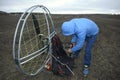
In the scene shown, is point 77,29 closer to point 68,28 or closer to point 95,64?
point 68,28

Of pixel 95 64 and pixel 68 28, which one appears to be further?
pixel 95 64

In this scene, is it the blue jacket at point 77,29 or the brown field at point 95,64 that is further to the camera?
the brown field at point 95,64

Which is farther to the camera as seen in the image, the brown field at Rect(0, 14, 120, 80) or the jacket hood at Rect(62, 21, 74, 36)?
the brown field at Rect(0, 14, 120, 80)

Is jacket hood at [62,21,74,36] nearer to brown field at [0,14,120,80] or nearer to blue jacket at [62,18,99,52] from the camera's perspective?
blue jacket at [62,18,99,52]

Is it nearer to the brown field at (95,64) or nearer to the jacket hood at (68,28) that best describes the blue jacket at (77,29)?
the jacket hood at (68,28)

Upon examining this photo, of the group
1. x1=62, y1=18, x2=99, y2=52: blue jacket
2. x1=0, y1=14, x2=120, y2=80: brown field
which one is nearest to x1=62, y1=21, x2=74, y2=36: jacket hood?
x1=62, y1=18, x2=99, y2=52: blue jacket

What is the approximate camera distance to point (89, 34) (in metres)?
4.68

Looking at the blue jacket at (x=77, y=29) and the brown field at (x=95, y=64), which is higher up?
the blue jacket at (x=77, y=29)

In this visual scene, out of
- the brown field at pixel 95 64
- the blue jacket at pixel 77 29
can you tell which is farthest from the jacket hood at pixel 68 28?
the brown field at pixel 95 64

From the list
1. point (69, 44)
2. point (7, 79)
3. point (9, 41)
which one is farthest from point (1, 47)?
point (69, 44)

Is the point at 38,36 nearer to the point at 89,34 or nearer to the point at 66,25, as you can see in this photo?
the point at 66,25

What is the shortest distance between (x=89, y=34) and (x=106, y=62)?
5.25 ft

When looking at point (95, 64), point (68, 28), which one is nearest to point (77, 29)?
point (68, 28)

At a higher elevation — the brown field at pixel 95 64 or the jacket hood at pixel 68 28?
the jacket hood at pixel 68 28
